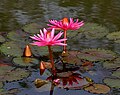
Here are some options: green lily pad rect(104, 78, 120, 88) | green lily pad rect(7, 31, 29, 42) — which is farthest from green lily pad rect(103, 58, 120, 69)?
green lily pad rect(7, 31, 29, 42)

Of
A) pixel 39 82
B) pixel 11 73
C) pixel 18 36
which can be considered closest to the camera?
pixel 39 82

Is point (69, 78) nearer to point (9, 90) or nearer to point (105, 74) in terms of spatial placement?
point (105, 74)

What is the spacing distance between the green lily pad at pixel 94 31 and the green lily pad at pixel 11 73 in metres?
0.81

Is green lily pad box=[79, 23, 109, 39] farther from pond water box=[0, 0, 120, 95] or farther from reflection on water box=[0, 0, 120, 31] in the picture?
reflection on water box=[0, 0, 120, 31]

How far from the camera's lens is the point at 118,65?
205cm

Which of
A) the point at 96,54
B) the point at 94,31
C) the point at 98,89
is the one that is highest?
the point at 94,31

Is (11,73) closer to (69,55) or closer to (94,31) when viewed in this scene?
(69,55)

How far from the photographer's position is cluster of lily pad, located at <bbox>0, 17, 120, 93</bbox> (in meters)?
1.88

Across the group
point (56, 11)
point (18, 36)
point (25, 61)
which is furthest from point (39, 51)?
point (56, 11)

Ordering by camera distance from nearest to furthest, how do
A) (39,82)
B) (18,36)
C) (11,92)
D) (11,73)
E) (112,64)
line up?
(11,92)
(39,82)
(11,73)
(112,64)
(18,36)

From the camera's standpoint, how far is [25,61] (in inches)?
83.0

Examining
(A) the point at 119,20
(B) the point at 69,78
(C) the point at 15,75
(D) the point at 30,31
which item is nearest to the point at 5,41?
(D) the point at 30,31

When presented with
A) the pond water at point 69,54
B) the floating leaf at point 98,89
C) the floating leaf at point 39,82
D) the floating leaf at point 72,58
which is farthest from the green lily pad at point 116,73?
the floating leaf at point 39,82

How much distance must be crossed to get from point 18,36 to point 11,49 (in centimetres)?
26
